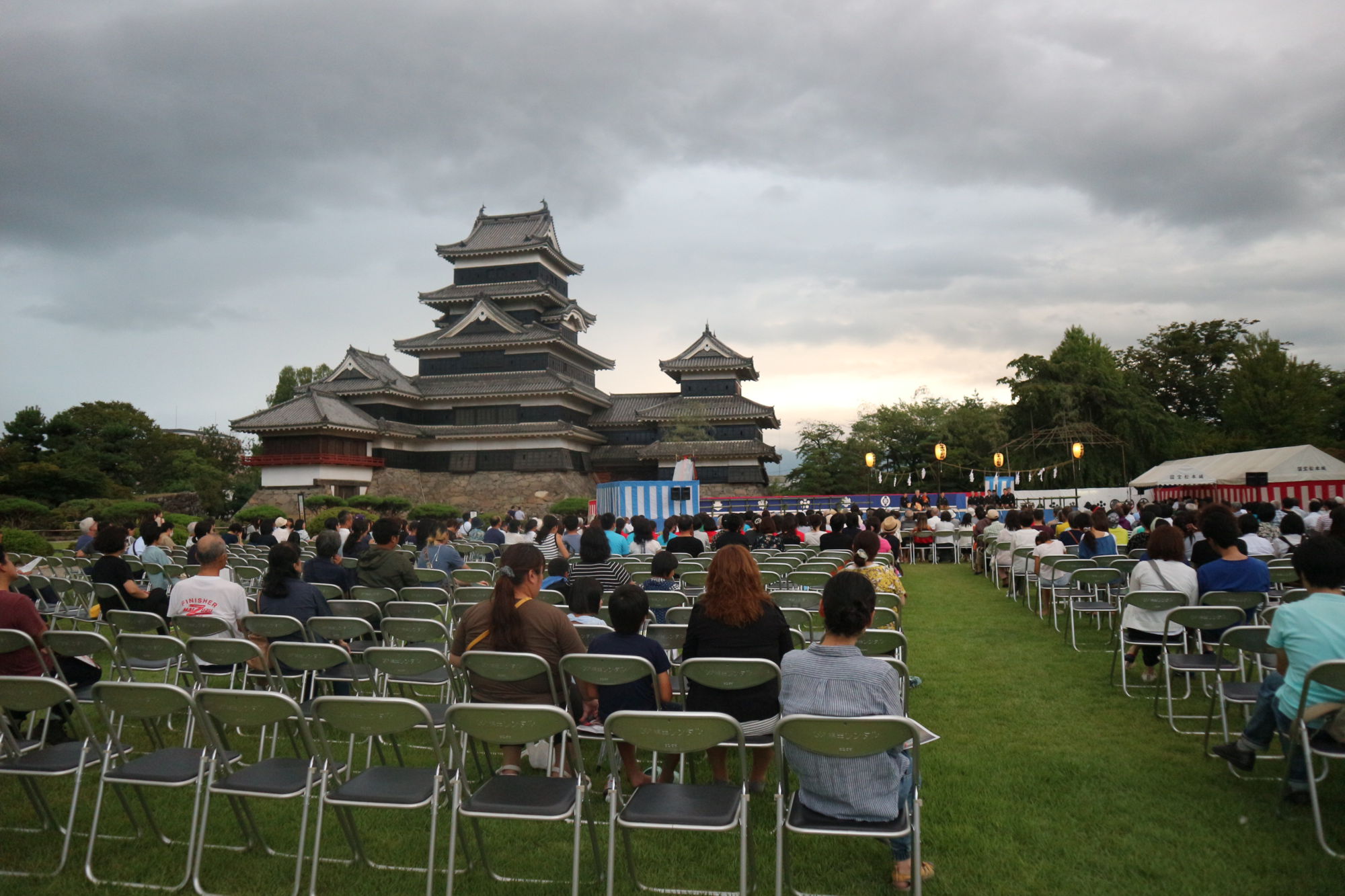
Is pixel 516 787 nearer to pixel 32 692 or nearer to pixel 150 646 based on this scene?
pixel 32 692

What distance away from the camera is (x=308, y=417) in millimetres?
31875

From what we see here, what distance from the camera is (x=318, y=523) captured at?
22.0m

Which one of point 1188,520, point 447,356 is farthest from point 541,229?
point 1188,520

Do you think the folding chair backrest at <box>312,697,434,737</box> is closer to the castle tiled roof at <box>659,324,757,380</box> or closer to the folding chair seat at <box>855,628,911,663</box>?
the folding chair seat at <box>855,628,911,663</box>

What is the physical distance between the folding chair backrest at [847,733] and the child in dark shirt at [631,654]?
110cm

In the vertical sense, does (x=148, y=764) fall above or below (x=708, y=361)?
below

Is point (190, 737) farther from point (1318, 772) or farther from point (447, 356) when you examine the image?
point (447, 356)

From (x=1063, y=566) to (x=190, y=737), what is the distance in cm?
720

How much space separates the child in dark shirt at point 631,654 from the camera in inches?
144

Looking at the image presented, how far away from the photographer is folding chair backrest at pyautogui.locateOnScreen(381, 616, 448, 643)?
450 cm

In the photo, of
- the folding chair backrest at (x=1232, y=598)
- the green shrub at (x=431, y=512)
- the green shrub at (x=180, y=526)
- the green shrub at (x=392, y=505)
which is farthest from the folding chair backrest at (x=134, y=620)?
the green shrub at (x=392, y=505)

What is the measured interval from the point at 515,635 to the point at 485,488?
31.6 meters

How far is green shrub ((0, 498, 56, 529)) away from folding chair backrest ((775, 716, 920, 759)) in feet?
90.9

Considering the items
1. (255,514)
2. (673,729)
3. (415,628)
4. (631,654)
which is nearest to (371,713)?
(673,729)
